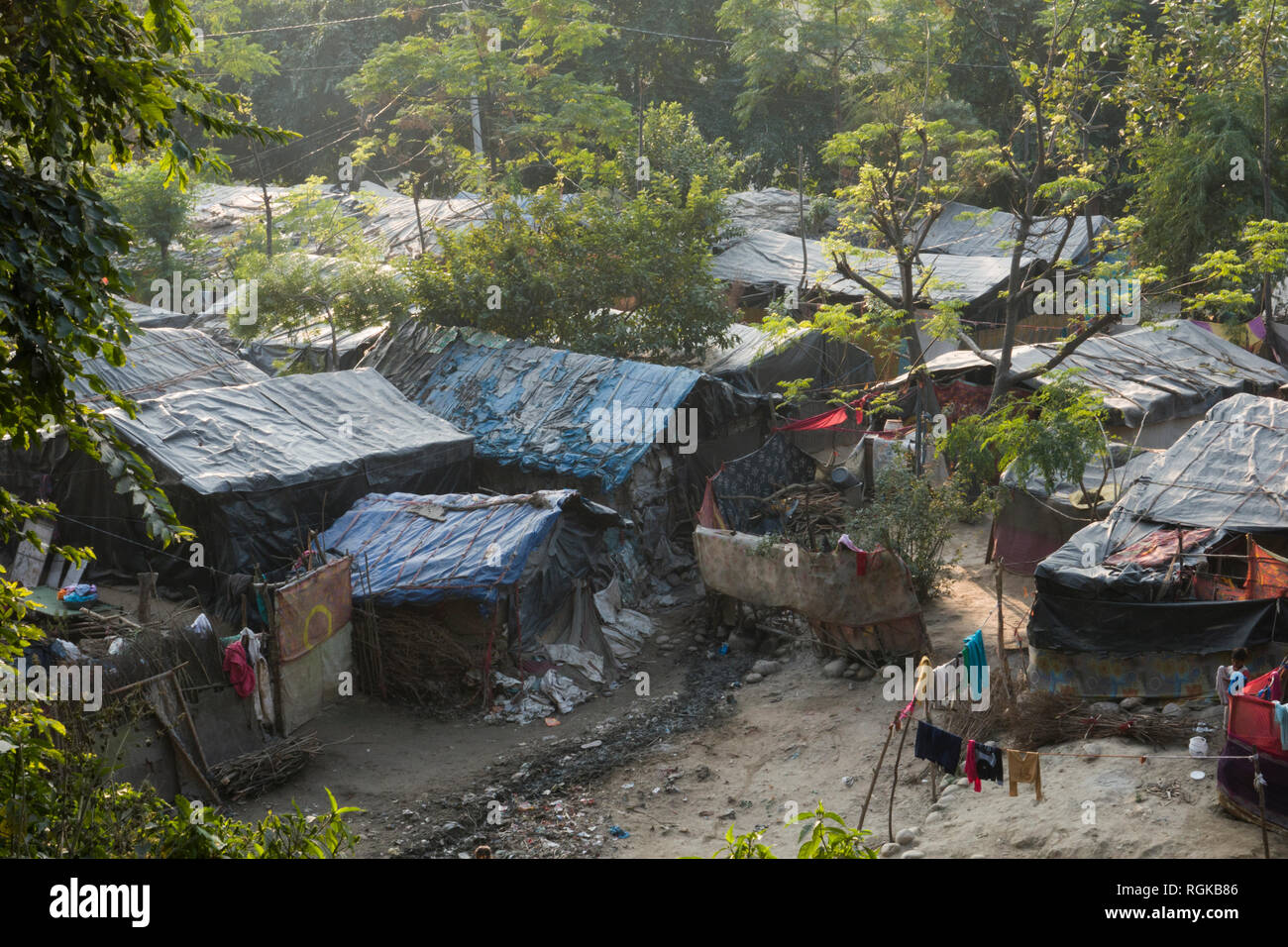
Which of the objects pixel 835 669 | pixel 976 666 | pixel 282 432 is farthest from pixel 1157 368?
pixel 282 432

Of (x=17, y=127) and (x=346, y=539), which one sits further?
(x=346, y=539)

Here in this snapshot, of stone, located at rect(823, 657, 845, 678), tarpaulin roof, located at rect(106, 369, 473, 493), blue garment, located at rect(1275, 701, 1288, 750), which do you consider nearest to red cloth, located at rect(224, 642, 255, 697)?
tarpaulin roof, located at rect(106, 369, 473, 493)

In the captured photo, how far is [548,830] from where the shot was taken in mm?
9234

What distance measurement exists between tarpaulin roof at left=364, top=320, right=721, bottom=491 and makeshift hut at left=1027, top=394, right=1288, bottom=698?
6.37 m

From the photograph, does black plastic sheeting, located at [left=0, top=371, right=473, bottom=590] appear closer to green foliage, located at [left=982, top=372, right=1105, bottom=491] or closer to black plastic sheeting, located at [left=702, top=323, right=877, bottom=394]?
black plastic sheeting, located at [left=702, top=323, right=877, bottom=394]

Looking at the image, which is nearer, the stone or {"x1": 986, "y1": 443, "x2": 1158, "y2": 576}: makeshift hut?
the stone

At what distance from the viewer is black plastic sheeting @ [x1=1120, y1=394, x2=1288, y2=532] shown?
10.7 m

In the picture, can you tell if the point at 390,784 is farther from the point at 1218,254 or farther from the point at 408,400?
the point at 1218,254

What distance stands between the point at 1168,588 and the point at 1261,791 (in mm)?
3113

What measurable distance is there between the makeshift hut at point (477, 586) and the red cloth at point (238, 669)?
178 cm

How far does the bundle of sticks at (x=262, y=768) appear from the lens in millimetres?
9461

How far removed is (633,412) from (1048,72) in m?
7.34

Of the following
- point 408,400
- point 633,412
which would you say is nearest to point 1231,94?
point 633,412

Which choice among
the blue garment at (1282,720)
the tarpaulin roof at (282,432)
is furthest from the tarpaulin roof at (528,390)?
the blue garment at (1282,720)
